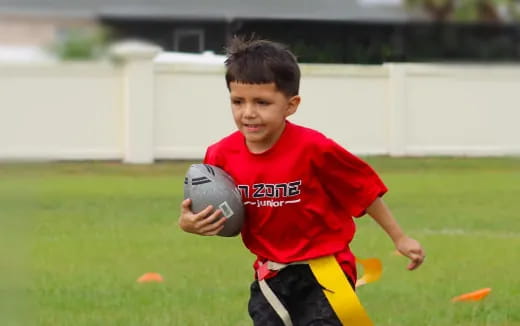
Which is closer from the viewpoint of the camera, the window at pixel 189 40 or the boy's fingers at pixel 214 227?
the boy's fingers at pixel 214 227

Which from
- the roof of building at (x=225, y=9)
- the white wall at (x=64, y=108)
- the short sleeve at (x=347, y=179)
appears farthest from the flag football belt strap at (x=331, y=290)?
the roof of building at (x=225, y=9)

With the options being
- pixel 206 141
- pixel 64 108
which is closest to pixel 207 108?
pixel 206 141

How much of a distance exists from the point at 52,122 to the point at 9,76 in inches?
44.6

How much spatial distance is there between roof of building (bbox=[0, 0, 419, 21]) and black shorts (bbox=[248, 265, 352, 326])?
2761 cm

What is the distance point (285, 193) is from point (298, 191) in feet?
0.19

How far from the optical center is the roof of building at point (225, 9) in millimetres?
33625

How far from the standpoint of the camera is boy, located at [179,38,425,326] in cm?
504

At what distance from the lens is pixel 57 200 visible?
50.2 ft

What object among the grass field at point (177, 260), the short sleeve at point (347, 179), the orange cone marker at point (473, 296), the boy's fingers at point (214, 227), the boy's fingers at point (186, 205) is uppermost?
the short sleeve at point (347, 179)

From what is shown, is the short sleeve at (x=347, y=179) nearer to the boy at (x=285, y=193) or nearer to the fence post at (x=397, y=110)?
the boy at (x=285, y=193)

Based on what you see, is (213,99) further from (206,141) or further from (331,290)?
(331,290)

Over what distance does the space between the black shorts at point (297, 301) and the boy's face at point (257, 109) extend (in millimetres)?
578

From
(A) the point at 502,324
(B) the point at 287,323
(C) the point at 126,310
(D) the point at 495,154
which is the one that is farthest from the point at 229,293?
(D) the point at 495,154

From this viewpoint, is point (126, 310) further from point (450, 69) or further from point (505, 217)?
point (450, 69)
